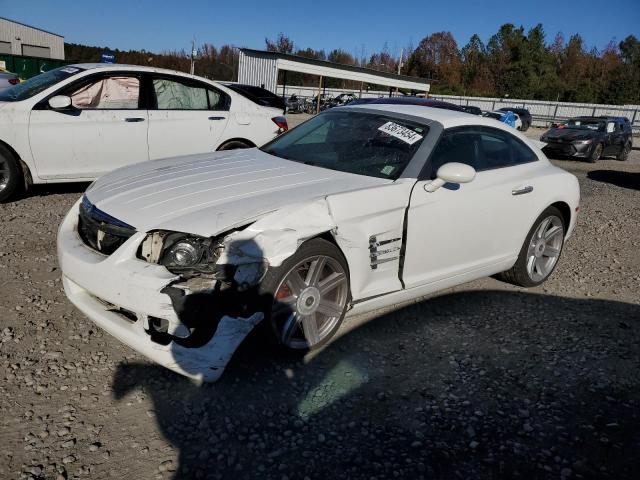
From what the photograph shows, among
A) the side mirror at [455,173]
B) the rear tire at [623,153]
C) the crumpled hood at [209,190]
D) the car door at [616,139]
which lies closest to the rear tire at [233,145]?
the crumpled hood at [209,190]

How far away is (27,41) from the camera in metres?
47.9

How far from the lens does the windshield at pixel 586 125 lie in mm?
16859

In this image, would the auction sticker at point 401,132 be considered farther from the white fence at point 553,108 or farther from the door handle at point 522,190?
the white fence at point 553,108

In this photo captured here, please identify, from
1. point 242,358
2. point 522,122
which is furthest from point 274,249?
point 522,122

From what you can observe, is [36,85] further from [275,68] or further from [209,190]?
[275,68]

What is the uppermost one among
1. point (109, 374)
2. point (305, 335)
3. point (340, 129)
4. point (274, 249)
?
point (340, 129)

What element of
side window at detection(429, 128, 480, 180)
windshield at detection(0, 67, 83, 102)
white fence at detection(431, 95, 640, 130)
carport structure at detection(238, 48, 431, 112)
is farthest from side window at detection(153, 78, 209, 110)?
white fence at detection(431, 95, 640, 130)

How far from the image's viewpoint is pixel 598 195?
10.2 meters

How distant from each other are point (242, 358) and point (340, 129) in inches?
79.1

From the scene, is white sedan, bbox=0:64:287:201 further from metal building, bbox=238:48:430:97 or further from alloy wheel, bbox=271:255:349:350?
metal building, bbox=238:48:430:97

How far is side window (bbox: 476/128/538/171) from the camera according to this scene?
4.12 metres

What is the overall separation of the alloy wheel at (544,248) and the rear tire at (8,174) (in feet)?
17.8

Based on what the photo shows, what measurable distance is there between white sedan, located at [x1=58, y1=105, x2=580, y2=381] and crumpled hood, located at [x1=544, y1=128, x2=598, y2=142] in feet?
43.8

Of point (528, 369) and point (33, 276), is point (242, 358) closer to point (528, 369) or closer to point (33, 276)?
point (528, 369)
